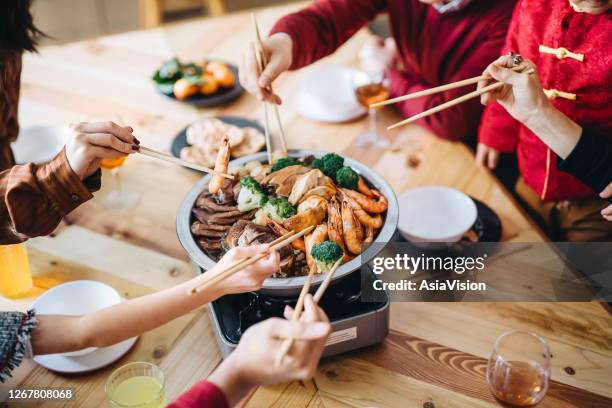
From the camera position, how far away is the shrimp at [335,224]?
152 centimetres

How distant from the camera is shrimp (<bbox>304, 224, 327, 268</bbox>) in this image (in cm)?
151

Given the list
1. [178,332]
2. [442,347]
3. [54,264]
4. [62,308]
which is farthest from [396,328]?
[54,264]

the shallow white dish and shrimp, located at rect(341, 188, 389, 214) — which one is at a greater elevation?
shrimp, located at rect(341, 188, 389, 214)

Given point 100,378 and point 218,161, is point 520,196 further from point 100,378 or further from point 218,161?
point 100,378

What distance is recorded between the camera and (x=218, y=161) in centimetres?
168

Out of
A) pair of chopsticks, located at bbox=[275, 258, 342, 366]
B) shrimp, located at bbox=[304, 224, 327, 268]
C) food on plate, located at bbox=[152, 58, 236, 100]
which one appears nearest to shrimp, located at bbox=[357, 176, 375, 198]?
shrimp, located at bbox=[304, 224, 327, 268]

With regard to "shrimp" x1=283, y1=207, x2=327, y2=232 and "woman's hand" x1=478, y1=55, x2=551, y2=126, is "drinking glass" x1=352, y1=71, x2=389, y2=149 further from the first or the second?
"shrimp" x1=283, y1=207, x2=327, y2=232

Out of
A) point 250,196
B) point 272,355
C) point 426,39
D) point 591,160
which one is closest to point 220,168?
point 250,196

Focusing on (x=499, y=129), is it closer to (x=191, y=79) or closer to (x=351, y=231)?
(x=351, y=231)

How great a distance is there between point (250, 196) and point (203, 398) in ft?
2.01

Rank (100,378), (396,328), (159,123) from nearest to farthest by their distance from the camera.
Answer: (100,378)
(396,328)
(159,123)

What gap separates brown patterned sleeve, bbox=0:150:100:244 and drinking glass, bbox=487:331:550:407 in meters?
1.13

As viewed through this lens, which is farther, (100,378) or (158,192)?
(158,192)

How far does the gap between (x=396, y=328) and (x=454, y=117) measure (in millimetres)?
954
